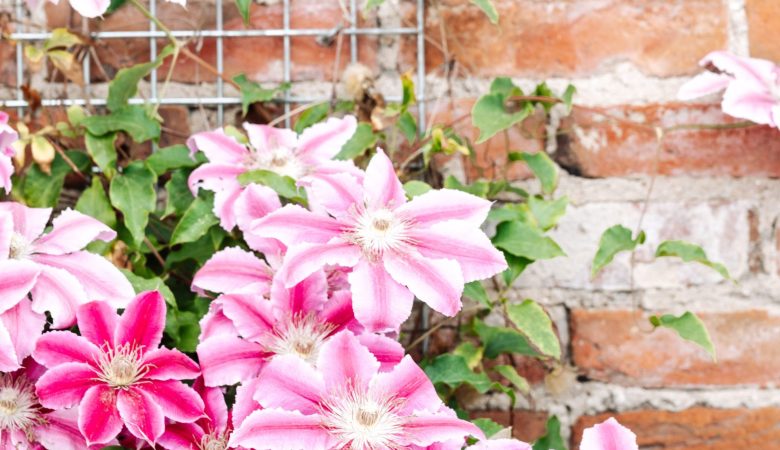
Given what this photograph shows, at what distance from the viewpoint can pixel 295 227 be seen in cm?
70

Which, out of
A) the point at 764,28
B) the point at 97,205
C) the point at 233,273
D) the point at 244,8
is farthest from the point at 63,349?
the point at 764,28

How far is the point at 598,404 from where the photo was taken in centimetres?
101

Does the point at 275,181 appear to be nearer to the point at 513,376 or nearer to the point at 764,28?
the point at 513,376

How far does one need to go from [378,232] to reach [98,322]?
0.22m

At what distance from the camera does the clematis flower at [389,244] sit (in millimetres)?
679

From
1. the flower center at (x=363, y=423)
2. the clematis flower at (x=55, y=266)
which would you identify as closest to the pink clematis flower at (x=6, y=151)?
the clematis flower at (x=55, y=266)

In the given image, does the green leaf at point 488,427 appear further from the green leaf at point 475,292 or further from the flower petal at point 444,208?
the flower petal at point 444,208

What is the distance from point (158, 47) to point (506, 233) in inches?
17.0

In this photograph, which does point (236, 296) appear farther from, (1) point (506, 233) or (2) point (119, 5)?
(2) point (119, 5)

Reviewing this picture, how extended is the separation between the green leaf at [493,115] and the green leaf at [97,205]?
0.36 m

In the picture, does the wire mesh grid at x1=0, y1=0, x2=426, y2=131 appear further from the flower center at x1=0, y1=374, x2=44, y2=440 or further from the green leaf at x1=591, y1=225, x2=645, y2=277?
the flower center at x1=0, y1=374, x2=44, y2=440

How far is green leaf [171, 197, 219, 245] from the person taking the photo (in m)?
0.85

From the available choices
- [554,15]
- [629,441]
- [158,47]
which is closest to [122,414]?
[629,441]

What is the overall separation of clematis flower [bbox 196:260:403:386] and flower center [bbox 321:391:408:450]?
7 cm
